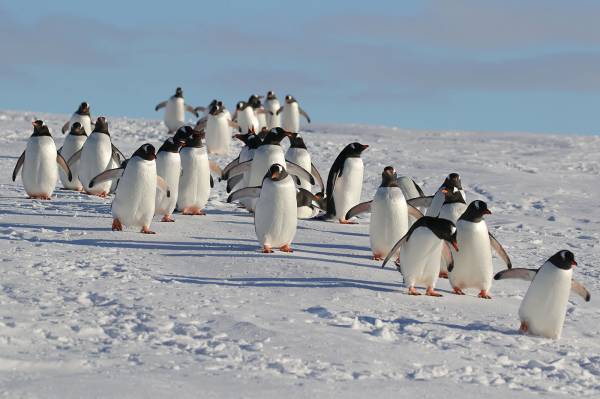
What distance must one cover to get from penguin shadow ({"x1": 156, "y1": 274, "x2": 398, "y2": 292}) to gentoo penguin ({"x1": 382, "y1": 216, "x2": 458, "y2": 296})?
0.21 m

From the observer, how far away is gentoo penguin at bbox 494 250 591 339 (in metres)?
7.23

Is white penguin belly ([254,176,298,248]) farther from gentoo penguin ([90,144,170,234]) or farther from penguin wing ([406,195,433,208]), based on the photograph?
penguin wing ([406,195,433,208])

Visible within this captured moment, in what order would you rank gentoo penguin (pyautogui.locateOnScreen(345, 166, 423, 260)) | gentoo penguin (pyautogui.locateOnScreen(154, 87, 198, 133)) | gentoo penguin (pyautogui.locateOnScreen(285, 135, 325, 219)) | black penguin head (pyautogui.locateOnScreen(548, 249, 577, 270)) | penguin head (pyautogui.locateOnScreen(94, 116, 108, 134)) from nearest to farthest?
black penguin head (pyautogui.locateOnScreen(548, 249, 577, 270)), gentoo penguin (pyautogui.locateOnScreen(345, 166, 423, 260)), penguin head (pyautogui.locateOnScreen(94, 116, 108, 134)), gentoo penguin (pyautogui.locateOnScreen(285, 135, 325, 219)), gentoo penguin (pyautogui.locateOnScreen(154, 87, 198, 133))

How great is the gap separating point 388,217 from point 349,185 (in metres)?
2.22

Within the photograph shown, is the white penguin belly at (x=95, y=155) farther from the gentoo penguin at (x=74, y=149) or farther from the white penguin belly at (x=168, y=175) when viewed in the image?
the white penguin belly at (x=168, y=175)

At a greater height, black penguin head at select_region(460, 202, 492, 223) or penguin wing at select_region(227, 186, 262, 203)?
black penguin head at select_region(460, 202, 492, 223)

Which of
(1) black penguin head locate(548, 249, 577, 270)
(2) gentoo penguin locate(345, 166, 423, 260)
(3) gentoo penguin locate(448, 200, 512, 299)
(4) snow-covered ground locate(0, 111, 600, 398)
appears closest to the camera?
(4) snow-covered ground locate(0, 111, 600, 398)

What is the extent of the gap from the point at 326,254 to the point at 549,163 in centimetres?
1403

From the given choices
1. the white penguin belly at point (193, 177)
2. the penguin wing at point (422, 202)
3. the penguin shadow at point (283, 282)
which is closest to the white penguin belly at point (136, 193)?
the white penguin belly at point (193, 177)

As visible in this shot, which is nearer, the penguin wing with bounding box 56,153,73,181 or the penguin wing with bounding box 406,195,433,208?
the penguin wing with bounding box 406,195,433,208

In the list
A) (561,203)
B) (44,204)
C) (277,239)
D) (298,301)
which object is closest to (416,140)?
(561,203)

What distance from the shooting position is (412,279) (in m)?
8.16

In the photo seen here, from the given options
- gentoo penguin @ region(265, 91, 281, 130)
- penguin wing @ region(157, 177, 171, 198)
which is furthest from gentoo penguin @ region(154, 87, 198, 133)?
penguin wing @ region(157, 177, 171, 198)

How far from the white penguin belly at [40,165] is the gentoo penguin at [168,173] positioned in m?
1.69
